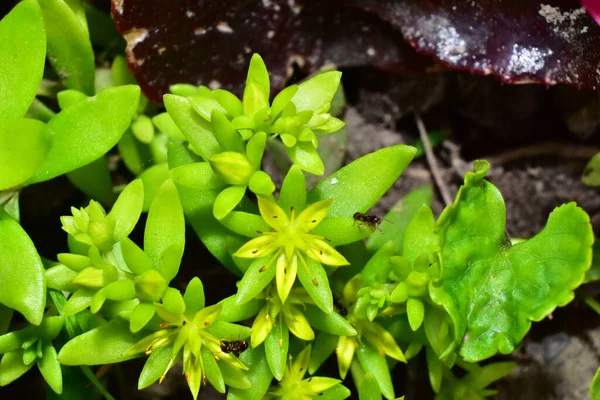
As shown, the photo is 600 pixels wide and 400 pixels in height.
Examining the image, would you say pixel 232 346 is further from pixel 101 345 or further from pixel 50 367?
pixel 50 367

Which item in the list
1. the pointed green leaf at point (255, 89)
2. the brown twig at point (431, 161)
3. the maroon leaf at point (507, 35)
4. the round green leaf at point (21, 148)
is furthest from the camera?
the brown twig at point (431, 161)

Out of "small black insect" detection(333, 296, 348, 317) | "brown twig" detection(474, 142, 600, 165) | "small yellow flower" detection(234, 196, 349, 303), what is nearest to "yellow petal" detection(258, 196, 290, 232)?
"small yellow flower" detection(234, 196, 349, 303)

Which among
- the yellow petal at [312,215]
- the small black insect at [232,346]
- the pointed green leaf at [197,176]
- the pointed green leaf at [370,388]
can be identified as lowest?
the pointed green leaf at [370,388]

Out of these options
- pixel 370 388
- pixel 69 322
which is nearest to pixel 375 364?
pixel 370 388

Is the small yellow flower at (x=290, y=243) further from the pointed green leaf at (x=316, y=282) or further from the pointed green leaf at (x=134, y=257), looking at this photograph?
the pointed green leaf at (x=134, y=257)

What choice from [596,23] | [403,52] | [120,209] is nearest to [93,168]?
[120,209]

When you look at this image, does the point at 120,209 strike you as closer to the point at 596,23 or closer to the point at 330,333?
the point at 330,333

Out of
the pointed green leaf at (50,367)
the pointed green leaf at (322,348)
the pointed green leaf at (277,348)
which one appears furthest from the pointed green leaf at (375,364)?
the pointed green leaf at (50,367)
